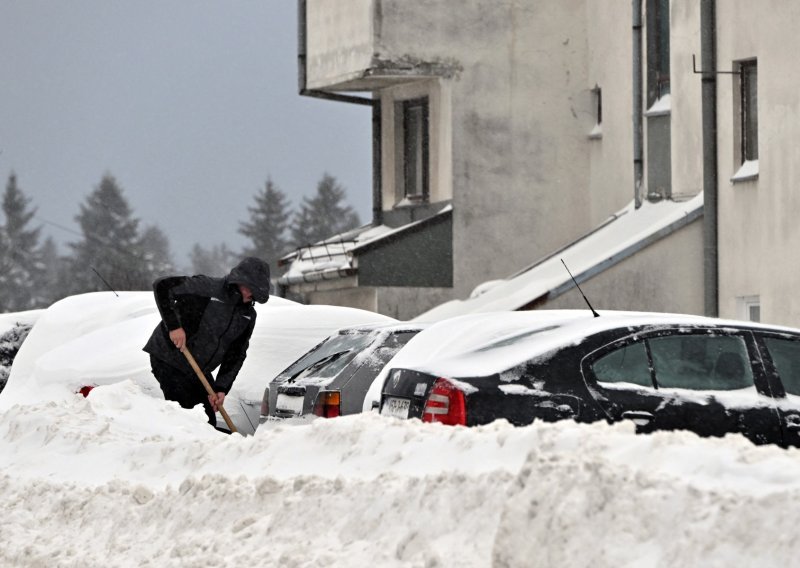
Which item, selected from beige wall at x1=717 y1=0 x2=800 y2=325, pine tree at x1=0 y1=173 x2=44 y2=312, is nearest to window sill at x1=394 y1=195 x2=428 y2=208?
beige wall at x1=717 y1=0 x2=800 y2=325

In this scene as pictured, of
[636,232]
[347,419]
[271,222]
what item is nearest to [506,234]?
[636,232]

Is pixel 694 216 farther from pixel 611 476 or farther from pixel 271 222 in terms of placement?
pixel 271 222

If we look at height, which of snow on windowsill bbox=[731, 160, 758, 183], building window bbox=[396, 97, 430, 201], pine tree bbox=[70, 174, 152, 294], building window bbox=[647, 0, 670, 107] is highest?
building window bbox=[647, 0, 670, 107]

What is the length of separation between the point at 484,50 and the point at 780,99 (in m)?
9.19

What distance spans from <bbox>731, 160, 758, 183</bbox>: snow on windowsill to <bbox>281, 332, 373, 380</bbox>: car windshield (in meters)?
9.42

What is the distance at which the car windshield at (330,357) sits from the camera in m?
11.2

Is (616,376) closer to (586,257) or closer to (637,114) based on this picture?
(586,257)

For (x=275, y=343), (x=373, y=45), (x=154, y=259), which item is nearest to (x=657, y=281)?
(x=373, y=45)

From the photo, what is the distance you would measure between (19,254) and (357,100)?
92297 millimetres

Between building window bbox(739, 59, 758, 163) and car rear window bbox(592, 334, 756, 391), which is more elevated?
building window bbox(739, 59, 758, 163)

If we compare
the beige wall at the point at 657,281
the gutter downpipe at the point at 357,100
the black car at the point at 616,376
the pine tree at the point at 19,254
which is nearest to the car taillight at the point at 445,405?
the black car at the point at 616,376

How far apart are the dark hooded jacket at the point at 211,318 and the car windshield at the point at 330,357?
479 mm

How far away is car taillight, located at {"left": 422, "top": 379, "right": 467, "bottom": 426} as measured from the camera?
8.48 metres

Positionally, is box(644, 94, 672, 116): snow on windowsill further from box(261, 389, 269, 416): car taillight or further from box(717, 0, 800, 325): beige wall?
box(261, 389, 269, 416): car taillight
